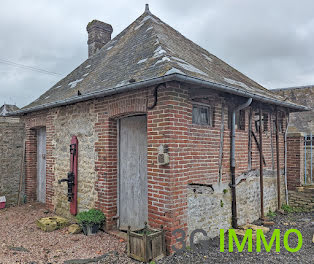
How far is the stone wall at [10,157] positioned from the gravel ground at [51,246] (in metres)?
1.95

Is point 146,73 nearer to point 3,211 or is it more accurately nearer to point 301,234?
point 301,234

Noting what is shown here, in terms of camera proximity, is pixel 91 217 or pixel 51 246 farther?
pixel 91 217

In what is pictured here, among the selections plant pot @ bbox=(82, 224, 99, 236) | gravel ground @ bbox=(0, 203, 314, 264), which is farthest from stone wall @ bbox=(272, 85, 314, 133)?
plant pot @ bbox=(82, 224, 99, 236)

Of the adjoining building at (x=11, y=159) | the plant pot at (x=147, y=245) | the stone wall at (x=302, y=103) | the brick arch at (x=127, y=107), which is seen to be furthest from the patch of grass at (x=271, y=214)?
the stone wall at (x=302, y=103)

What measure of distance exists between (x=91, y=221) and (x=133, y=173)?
1.28 m

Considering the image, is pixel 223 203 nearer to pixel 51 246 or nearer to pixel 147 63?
pixel 147 63

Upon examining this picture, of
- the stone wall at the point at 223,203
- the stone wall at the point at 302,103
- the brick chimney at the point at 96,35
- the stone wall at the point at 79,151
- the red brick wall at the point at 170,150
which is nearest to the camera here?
the red brick wall at the point at 170,150

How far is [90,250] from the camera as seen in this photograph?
15.4 feet

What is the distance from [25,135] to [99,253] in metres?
5.60

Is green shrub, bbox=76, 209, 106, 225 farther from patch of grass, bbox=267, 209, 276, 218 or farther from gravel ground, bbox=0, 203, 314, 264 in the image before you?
patch of grass, bbox=267, 209, 276, 218

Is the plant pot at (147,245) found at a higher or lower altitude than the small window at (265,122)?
lower

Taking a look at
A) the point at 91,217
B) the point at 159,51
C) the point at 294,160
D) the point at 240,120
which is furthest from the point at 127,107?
the point at 294,160

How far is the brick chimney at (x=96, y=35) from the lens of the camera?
1048 cm

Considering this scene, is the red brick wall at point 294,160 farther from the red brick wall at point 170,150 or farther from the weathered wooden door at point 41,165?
the weathered wooden door at point 41,165
